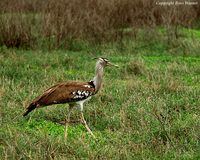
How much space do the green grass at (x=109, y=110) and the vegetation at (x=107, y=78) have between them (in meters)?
0.02

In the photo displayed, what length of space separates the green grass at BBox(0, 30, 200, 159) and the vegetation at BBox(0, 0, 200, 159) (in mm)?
15

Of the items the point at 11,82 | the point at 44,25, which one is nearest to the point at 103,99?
the point at 11,82

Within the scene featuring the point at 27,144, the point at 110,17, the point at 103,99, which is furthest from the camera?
the point at 110,17

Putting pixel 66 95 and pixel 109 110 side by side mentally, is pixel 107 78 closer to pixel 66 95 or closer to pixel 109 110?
pixel 109 110

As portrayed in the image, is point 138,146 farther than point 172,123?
No

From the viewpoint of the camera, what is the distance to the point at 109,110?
5.41 metres

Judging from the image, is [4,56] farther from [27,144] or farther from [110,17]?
[27,144]

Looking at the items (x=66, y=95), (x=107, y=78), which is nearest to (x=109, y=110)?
(x=66, y=95)

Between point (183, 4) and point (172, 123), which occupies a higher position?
point (183, 4)

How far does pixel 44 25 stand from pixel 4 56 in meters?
1.80

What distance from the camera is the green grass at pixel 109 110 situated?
379 centimetres

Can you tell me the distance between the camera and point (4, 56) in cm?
834

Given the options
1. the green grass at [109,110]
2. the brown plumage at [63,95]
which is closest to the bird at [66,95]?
the brown plumage at [63,95]

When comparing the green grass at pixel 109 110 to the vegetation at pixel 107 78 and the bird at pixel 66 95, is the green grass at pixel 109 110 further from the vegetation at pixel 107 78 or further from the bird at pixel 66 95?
the bird at pixel 66 95
